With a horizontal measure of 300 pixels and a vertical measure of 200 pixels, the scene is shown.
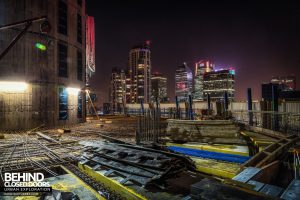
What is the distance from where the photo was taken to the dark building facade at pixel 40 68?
1592 centimetres

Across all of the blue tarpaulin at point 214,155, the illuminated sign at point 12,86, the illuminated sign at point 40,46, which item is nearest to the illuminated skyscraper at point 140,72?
the illuminated sign at point 40,46

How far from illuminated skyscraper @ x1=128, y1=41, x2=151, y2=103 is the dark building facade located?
162 metres

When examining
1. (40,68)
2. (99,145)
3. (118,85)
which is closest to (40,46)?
(40,68)

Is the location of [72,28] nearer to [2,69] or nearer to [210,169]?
[2,69]

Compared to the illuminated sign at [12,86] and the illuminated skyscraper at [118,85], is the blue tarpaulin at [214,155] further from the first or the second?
the illuminated skyscraper at [118,85]

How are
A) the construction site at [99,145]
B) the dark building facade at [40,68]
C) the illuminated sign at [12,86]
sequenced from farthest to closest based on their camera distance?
the dark building facade at [40,68] → the illuminated sign at [12,86] → the construction site at [99,145]

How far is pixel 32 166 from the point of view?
6.34m

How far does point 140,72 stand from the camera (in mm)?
186125

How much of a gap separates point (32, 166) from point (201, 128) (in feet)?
23.4

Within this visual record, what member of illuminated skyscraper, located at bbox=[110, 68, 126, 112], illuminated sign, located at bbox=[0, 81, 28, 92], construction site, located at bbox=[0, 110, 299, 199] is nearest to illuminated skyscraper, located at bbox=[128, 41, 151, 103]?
illuminated skyscraper, located at bbox=[110, 68, 126, 112]

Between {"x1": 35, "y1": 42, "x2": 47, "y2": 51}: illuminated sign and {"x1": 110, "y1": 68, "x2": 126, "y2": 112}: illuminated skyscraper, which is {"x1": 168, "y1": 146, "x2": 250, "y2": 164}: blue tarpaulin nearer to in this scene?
{"x1": 35, "y1": 42, "x2": 47, "y2": 51}: illuminated sign

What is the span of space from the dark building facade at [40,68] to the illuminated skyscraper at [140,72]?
162 meters

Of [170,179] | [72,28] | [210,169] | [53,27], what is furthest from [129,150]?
[72,28]

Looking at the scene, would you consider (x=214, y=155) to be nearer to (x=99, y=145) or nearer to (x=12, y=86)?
(x=99, y=145)
